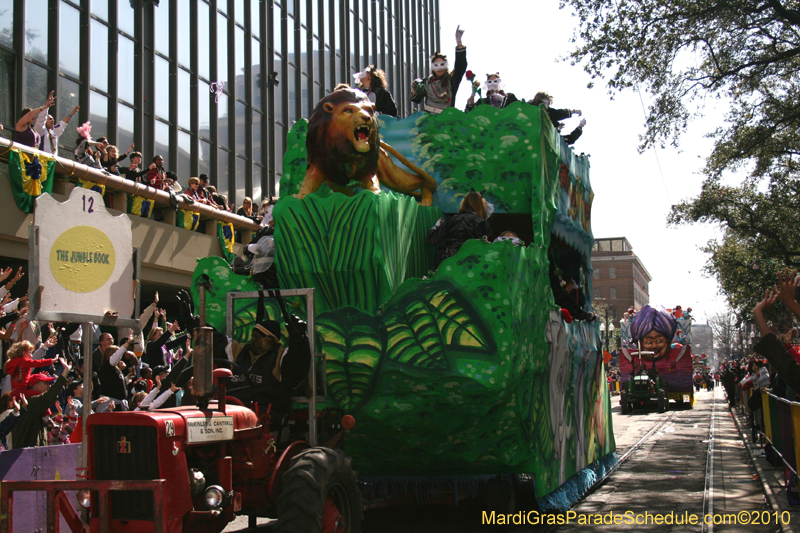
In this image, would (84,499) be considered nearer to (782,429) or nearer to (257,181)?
(782,429)

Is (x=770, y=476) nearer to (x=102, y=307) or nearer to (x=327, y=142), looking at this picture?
(x=327, y=142)

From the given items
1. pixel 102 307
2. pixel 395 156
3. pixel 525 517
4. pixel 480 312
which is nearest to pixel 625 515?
pixel 525 517

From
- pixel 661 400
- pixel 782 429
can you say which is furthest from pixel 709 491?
pixel 661 400

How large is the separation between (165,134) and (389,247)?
51.9 feet

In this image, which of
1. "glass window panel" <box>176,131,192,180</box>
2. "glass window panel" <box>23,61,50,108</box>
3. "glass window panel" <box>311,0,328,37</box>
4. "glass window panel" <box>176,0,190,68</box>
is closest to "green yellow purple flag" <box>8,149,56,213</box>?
"glass window panel" <box>23,61,50,108</box>

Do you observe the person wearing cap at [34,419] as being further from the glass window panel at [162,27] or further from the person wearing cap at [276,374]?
the glass window panel at [162,27]

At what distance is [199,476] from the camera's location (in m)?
5.56

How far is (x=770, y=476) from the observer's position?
12742 millimetres

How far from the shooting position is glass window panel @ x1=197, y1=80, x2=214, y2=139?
2414cm

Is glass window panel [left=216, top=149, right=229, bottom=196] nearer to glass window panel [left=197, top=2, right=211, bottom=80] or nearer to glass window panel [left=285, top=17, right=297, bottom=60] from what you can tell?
glass window panel [left=197, top=2, right=211, bottom=80]

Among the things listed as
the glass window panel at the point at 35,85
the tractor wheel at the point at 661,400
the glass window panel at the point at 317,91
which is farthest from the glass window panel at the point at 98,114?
the tractor wheel at the point at 661,400

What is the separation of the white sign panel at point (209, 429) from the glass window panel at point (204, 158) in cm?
1902

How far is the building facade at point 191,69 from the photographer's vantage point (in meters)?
17.8

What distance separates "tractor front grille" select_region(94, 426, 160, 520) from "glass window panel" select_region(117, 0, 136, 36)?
17.3 metres
